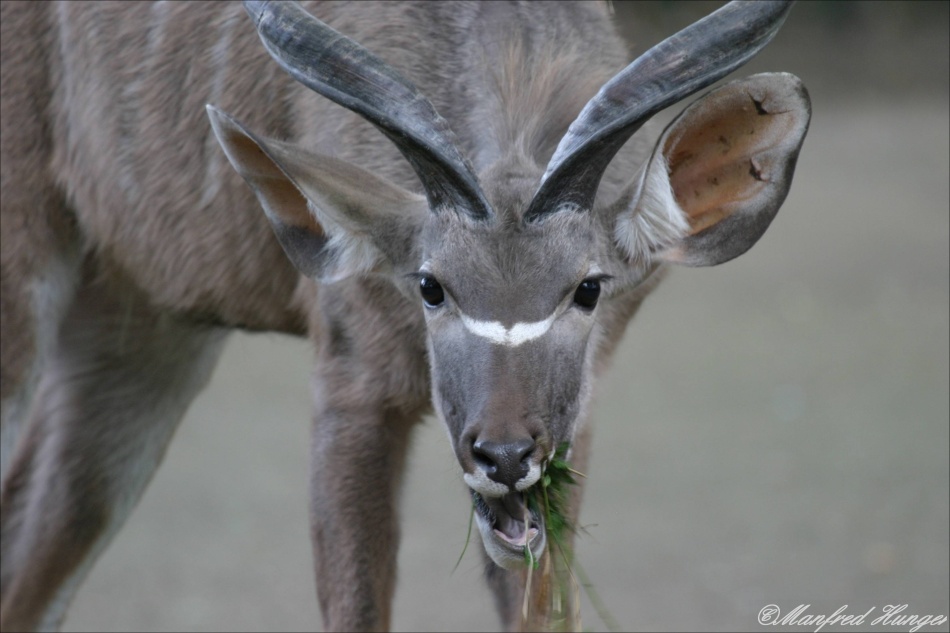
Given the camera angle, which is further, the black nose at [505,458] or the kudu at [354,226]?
the kudu at [354,226]

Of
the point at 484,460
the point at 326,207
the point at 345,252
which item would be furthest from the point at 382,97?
the point at 484,460

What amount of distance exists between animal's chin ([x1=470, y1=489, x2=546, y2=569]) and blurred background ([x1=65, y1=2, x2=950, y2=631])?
82 cm

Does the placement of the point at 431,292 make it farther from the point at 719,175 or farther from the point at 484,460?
the point at 719,175

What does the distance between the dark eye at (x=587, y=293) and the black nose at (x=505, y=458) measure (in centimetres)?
38

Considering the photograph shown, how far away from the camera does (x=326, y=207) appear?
3.22 meters

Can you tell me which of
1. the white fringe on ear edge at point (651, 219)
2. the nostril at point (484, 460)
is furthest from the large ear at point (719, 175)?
the nostril at point (484, 460)

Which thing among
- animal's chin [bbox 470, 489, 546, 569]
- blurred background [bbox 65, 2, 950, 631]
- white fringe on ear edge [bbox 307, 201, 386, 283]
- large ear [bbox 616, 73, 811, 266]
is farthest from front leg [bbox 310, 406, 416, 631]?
large ear [bbox 616, 73, 811, 266]

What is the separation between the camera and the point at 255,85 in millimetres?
3988

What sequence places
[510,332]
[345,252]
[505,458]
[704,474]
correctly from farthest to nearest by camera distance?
[704,474], [345,252], [510,332], [505,458]

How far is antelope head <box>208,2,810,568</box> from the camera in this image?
2.90 meters

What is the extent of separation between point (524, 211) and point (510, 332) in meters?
0.27

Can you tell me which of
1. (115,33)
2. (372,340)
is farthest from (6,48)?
(372,340)

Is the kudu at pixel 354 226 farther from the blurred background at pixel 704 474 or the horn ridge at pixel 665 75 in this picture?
the blurred background at pixel 704 474

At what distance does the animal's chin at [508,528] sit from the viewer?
295 cm
